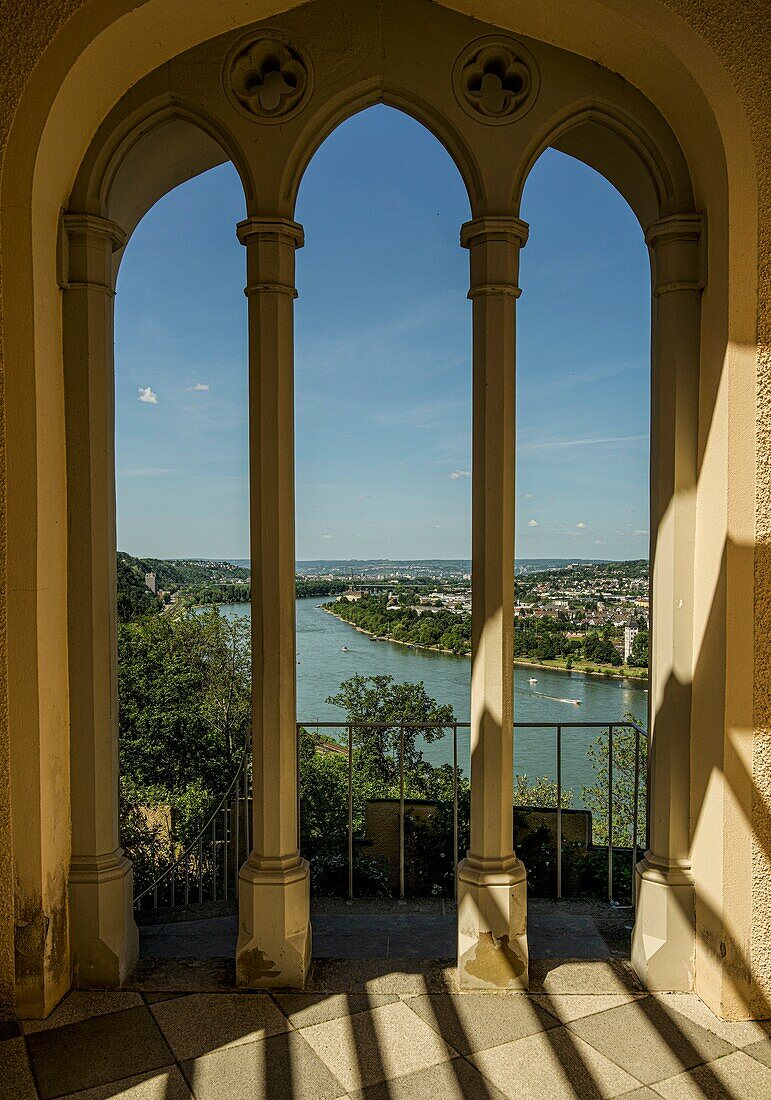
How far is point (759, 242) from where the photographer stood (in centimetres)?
279

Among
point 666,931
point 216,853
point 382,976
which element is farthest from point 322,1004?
point 216,853

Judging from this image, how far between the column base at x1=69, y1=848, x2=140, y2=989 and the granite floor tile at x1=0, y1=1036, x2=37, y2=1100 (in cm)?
36

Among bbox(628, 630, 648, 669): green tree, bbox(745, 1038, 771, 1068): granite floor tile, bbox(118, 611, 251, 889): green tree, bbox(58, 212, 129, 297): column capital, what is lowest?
bbox(118, 611, 251, 889): green tree

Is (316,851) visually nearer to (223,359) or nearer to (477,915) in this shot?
(477,915)

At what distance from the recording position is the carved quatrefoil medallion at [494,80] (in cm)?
303

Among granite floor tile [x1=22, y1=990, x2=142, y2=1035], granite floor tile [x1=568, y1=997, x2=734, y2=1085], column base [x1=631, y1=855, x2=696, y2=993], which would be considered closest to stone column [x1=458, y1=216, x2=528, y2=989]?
granite floor tile [x1=568, y1=997, x2=734, y2=1085]

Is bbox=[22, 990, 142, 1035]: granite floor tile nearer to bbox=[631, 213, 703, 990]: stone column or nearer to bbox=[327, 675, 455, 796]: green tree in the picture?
bbox=[631, 213, 703, 990]: stone column

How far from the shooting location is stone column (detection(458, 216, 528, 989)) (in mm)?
3031

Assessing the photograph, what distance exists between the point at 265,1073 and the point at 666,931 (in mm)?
1573

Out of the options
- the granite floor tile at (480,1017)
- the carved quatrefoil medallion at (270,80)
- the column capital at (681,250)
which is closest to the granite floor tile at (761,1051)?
the granite floor tile at (480,1017)

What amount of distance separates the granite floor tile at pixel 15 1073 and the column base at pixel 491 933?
1535 mm

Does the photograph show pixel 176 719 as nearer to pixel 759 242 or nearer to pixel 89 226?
pixel 89 226

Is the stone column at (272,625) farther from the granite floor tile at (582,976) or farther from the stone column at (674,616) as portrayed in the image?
the stone column at (674,616)

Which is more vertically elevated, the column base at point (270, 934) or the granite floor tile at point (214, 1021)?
the column base at point (270, 934)
